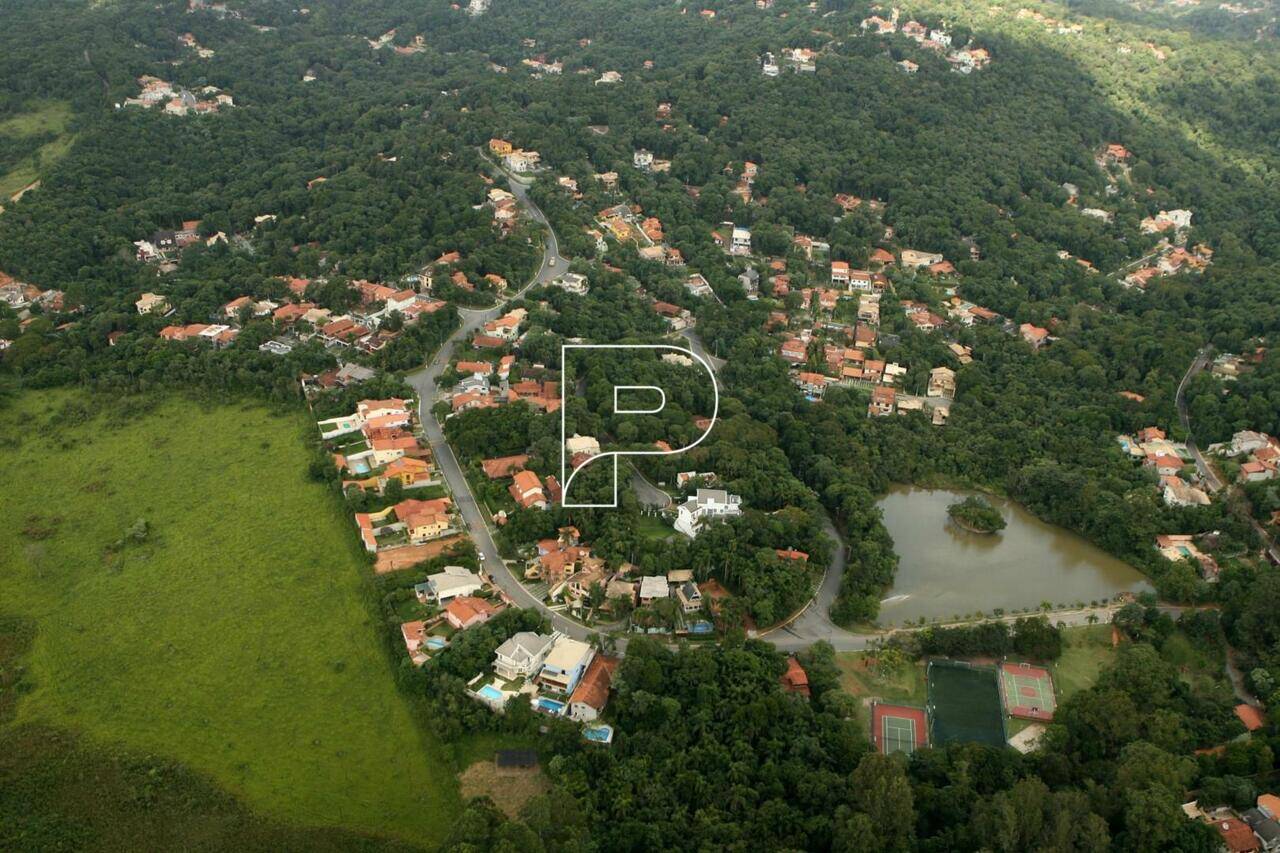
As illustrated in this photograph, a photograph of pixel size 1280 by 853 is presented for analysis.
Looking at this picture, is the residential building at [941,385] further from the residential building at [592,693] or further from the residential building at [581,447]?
the residential building at [592,693]

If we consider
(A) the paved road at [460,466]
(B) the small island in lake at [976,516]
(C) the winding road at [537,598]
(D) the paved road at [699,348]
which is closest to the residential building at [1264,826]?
(C) the winding road at [537,598]

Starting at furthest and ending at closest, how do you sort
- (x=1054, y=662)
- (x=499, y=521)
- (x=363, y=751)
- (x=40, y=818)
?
1. (x=499, y=521)
2. (x=1054, y=662)
3. (x=363, y=751)
4. (x=40, y=818)

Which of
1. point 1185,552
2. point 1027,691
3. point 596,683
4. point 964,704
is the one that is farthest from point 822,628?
point 1185,552

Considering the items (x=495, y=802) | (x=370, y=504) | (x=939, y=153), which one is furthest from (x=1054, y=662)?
(x=939, y=153)

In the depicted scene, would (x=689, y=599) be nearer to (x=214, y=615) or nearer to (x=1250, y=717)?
(x=214, y=615)

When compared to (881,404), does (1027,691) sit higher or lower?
higher

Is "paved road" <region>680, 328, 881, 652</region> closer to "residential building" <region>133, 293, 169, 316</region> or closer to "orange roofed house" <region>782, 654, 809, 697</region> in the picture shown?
"orange roofed house" <region>782, 654, 809, 697</region>

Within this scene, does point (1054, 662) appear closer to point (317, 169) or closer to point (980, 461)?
point (980, 461)
